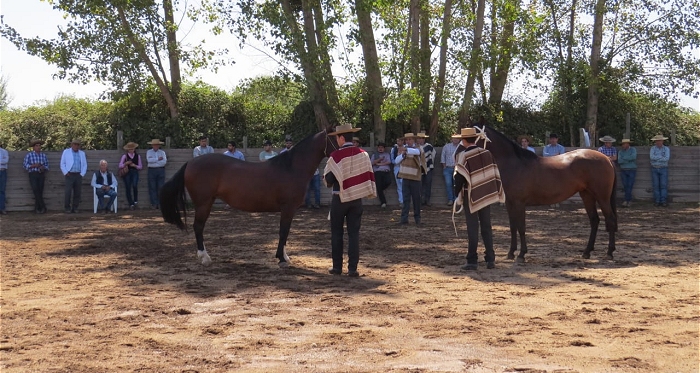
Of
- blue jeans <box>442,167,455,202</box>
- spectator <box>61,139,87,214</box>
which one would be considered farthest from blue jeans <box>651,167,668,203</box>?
spectator <box>61,139,87,214</box>

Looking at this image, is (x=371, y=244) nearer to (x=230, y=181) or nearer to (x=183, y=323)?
(x=230, y=181)

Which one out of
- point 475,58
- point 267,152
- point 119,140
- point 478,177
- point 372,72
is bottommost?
point 478,177

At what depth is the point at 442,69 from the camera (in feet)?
76.0

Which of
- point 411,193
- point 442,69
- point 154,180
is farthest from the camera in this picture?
point 442,69

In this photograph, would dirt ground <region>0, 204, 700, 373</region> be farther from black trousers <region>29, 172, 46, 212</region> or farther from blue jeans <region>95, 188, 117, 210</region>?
black trousers <region>29, 172, 46, 212</region>

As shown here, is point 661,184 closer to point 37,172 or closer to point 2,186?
point 37,172

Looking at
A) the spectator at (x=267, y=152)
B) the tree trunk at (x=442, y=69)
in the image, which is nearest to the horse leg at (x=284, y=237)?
the spectator at (x=267, y=152)

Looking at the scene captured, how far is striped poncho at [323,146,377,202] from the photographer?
400 inches

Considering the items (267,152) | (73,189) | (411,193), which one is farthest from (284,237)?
(73,189)

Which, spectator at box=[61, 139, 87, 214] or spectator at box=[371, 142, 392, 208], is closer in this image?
spectator at box=[371, 142, 392, 208]

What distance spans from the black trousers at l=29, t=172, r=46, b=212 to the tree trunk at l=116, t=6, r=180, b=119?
466 centimetres

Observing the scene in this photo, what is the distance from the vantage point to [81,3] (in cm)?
2259

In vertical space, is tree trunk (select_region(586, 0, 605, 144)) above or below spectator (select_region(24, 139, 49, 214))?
above

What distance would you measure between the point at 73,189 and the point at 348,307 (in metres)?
15.3
